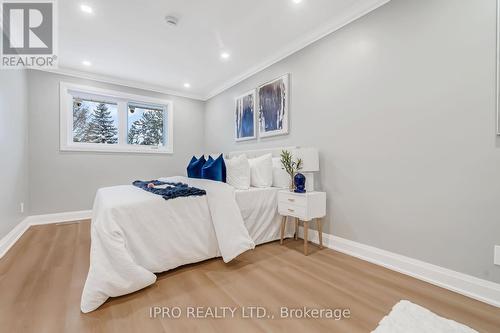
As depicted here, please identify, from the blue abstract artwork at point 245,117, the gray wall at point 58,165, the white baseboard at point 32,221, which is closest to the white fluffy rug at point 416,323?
the blue abstract artwork at point 245,117

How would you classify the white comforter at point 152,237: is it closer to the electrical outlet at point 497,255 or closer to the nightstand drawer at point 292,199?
the nightstand drawer at point 292,199

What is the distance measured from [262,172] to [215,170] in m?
0.69

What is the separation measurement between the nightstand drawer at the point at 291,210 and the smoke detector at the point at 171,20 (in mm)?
2462

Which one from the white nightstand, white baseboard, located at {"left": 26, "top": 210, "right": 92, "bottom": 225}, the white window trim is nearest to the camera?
the white nightstand

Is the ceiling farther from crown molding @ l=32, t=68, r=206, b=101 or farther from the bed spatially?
the bed

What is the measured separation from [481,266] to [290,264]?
142cm

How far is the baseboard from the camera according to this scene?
1538 millimetres

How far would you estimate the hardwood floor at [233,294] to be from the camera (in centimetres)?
130

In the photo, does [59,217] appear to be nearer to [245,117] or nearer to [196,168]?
[196,168]

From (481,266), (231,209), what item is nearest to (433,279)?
(481,266)

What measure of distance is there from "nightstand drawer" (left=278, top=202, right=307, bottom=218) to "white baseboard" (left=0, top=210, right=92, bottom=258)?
118 inches

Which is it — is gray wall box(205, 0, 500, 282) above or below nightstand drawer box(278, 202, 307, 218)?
above

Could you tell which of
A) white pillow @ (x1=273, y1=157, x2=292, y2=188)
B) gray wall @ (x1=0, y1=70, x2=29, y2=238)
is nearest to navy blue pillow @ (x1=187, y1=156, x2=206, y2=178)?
white pillow @ (x1=273, y1=157, x2=292, y2=188)

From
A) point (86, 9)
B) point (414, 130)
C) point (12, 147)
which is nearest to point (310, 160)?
point (414, 130)
